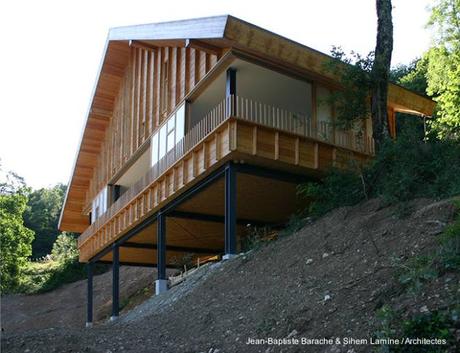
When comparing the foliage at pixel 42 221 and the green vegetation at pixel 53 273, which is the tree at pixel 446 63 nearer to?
the green vegetation at pixel 53 273

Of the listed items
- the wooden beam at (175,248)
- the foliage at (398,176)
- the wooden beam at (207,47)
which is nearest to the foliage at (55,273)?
the wooden beam at (175,248)

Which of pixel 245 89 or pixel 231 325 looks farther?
pixel 245 89

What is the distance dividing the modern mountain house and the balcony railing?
4cm

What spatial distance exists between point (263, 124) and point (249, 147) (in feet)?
2.32

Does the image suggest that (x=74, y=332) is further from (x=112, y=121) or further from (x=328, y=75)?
(x=112, y=121)

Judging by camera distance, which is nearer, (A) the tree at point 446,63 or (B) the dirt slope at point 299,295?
(B) the dirt slope at point 299,295

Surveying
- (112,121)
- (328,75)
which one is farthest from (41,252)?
(328,75)

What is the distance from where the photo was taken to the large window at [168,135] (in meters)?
19.0

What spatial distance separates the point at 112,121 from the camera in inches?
1092

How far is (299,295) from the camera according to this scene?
9727 mm

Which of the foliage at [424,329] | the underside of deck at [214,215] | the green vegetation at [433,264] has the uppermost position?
the underside of deck at [214,215]

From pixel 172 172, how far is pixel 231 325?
914cm

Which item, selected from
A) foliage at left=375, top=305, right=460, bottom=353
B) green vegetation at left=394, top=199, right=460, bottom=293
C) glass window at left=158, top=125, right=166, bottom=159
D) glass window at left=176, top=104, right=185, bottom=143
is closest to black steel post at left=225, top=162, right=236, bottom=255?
glass window at left=176, top=104, right=185, bottom=143

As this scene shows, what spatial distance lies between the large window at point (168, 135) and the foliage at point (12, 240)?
20183 millimetres
